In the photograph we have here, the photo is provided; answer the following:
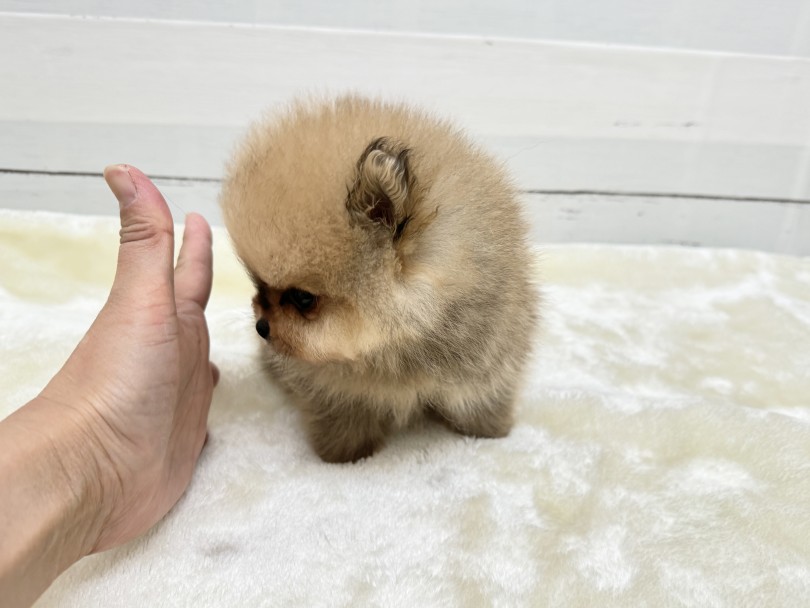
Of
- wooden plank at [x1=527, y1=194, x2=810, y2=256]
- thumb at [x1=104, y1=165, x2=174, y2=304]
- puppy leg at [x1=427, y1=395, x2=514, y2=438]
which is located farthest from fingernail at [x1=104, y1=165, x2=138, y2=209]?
wooden plank at [x1=527, y1=194, x2=810, y2=256]

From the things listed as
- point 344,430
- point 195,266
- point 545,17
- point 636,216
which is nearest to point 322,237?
point 344,430

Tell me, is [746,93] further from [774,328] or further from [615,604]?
[615,604]

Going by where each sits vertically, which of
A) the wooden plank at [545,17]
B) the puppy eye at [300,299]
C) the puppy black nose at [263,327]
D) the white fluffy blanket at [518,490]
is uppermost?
the wooden plank at [545,17]

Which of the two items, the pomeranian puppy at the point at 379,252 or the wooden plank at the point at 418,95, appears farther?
the wooden plank at the point at 418,95

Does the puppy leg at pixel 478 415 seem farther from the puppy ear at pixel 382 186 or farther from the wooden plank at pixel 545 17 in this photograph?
the wooden plank at pixel 545 17

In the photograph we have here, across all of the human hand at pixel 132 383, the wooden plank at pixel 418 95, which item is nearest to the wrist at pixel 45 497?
the human hand at pixel 132 383

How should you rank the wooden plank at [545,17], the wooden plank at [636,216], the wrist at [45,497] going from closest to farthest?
the wrist at [45,497]
the wooden plank at [545,17]
the wooden plank at [636,216]

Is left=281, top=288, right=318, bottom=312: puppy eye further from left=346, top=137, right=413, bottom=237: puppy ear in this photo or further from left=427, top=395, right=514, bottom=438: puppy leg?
left=427, top=395, right=514, bottom=438: puppy leg
